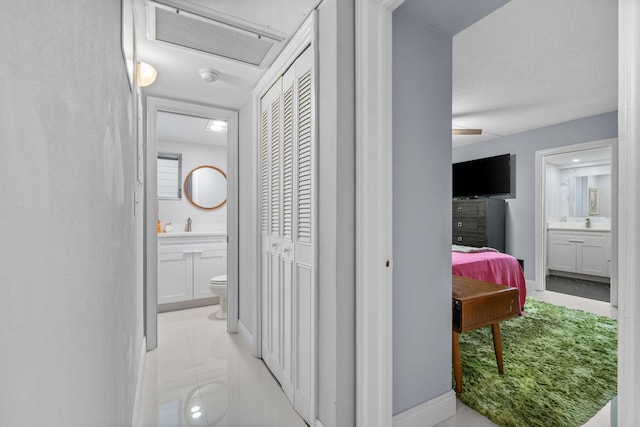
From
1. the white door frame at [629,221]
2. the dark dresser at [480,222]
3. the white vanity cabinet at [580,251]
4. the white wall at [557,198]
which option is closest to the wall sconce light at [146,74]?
the white door frame at [629,221]

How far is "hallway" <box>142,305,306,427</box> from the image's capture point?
1.81 metres

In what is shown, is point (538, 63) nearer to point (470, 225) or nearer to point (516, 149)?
point (516, 149)

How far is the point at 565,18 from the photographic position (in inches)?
85.8

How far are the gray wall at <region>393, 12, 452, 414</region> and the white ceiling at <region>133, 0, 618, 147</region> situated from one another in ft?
0.80

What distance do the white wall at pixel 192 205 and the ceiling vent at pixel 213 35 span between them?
2.83 m

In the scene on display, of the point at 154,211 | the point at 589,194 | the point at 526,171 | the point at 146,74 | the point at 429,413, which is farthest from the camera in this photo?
the point at 589,194

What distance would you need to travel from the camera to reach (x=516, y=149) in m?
5.01

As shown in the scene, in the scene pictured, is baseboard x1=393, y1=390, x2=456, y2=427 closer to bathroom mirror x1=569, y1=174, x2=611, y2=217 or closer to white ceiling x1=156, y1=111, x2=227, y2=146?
white ceiling x1=156, y1=111, x2=227, y2=146

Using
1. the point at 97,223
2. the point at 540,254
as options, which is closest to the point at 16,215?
the point at 97,223

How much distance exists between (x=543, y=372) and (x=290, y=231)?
2.16 meters

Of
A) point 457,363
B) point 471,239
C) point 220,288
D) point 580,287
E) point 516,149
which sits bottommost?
point 580,287

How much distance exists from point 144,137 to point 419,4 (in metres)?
2.34

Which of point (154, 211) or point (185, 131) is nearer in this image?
point (154, 211)

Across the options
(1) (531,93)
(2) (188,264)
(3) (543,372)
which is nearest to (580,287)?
(1) (531,93)
